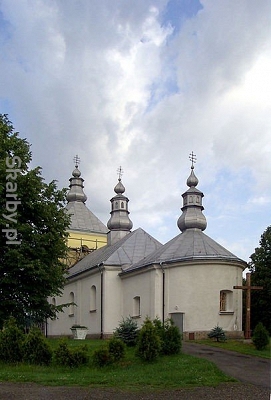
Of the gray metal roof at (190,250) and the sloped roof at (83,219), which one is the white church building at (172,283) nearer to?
the gray metal roof at (190,250)

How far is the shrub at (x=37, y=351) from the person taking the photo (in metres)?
15.3

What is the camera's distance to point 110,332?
1145 inches

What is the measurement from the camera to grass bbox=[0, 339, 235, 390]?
38.5ft

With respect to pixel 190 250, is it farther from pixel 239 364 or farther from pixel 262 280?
pixel 262 280

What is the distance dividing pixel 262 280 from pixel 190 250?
14.5 metres

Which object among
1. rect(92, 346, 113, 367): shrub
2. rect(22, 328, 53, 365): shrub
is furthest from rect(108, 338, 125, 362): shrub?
rect(22, 328, 53, 365): shrub

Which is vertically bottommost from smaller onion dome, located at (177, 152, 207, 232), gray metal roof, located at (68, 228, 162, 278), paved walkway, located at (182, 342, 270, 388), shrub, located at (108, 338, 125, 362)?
paved walkway, located at (182, 342, 270, 388)

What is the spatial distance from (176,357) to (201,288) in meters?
9.62

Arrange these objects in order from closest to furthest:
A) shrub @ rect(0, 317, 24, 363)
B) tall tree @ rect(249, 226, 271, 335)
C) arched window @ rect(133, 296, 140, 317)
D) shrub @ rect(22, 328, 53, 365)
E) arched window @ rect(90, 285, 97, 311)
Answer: shrub @ rect(22, 328, 53, 365) → shrub @ rect(0, 317, 24, 363) → arched window @ rect(133, 296, 140, 317) → arched window @ rect(90, 285, 97, 311) → tall tree @ rect(249, 226, 271, 335)

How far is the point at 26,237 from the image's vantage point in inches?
800

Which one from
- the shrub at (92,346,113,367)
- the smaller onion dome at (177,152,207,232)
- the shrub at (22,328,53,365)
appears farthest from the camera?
the smaller onion dome at (177,152,207,232)

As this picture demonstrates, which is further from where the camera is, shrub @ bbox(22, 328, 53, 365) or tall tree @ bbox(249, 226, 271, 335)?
tall tree @ bbox(249, 226, 271, 335)

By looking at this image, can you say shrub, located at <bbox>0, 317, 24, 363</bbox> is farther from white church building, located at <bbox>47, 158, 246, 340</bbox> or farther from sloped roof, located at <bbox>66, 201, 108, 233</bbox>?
sloped roof, located at <bbox>66, 201, 108, 233</bbox>

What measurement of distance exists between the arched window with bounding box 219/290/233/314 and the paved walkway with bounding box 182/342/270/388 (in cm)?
549
